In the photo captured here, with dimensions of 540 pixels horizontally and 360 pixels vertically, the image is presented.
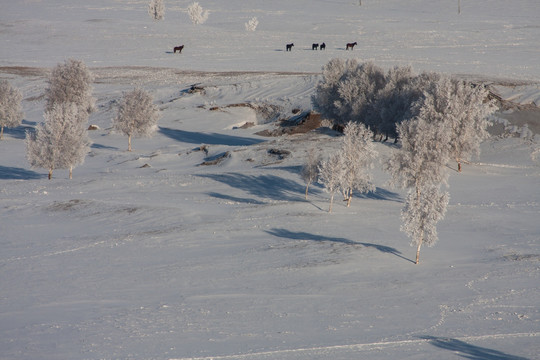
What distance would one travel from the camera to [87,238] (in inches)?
1334

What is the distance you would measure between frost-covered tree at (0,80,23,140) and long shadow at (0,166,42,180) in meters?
12.5

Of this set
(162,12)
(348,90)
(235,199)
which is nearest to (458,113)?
(348,90)

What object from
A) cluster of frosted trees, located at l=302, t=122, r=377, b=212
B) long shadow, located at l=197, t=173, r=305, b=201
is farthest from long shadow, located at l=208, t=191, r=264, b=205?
cluster of frosted trees, located at l=302, t=122, r=377, b=212

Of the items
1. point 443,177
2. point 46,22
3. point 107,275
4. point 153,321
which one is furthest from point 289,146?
point 46,22

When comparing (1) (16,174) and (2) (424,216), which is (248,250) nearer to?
(2) (424,216)

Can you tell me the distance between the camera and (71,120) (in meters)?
51.2

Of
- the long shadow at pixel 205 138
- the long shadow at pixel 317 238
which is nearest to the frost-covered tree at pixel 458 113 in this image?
the long shadow at pixel 205 138

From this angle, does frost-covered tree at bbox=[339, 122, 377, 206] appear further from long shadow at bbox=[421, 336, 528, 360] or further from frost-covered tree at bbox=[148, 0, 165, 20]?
frost-covered tree at bbox=[148, 0, 165, 20]

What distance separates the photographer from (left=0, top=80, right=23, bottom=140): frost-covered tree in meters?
64.4

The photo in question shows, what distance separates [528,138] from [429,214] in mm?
34104

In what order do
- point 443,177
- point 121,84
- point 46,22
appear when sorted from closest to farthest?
point 443,177
point 121,84
point 46,22

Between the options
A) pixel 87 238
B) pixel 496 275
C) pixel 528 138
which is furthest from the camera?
pixel 528 138

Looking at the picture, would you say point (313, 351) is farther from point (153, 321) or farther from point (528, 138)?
point (528, 138)

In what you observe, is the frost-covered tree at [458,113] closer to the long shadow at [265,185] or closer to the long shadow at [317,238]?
the long shadow at [265,185]
